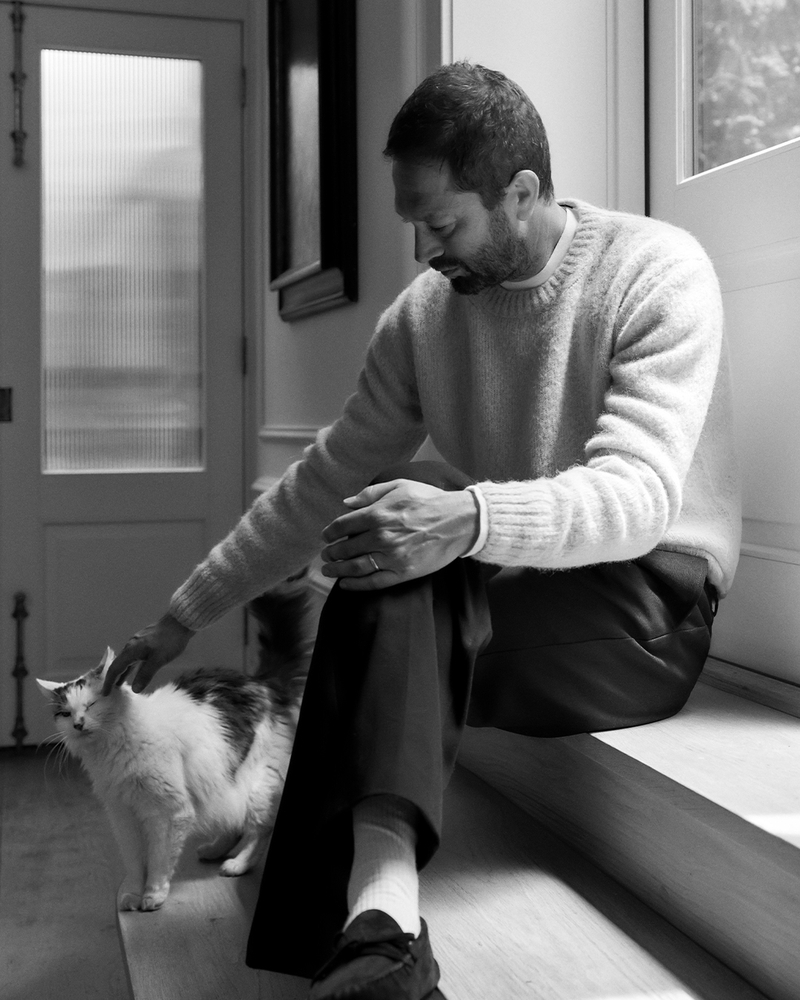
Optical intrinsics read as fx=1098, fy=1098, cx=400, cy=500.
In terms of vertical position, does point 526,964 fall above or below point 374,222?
below

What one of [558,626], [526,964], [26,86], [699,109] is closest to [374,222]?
[699,109]

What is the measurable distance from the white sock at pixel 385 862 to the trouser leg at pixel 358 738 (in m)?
0.02

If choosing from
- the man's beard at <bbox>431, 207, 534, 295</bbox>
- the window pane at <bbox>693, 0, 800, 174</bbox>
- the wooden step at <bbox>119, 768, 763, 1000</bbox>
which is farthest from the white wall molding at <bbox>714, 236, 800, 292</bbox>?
the wooden step at <bbox>119, 768, 763, 1000</bbox>

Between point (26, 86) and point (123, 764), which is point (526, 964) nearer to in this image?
point (123, 764)

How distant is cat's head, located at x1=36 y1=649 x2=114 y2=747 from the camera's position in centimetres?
143

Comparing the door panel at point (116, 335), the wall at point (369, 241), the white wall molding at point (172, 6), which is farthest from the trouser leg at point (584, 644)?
the white wall molding at point (172, 6)

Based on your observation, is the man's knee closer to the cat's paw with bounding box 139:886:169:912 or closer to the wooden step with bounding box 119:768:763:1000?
the wooden step with bounding box 119:768:763:1000

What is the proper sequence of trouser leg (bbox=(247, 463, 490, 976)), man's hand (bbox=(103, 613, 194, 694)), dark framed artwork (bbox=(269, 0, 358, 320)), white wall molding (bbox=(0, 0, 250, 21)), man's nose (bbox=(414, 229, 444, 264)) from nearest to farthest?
trouser leg (bbox=(247, 463, 490, 976)) < man's nose (bbox=(414, 229, 444, 264)) < man's hand (bbox=(103, 613, 194, 694)) < dark framed artwork (bbox=(269, 0, 358, 320)) < white wall molding (bbox=(0, 0, 250, 21))

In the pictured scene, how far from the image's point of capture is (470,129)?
1277mm

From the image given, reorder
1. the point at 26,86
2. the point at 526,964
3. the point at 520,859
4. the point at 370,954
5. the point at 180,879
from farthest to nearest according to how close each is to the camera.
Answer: the point at 26,86
the point at 180,879
the point at 520,859
the point at 526,964
the point at 370,954

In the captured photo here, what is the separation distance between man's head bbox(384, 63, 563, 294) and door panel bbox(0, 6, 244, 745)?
83.4 inches

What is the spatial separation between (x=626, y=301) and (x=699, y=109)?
0.63 meters

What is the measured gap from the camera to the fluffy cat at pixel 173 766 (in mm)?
1415

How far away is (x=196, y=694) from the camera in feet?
5.13
